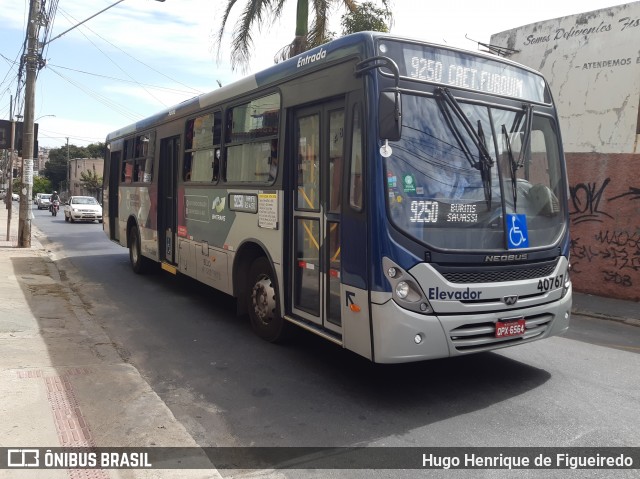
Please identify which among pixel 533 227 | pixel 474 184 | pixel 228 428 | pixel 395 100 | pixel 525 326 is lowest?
pixel 228 428

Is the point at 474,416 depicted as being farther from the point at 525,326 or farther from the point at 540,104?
the point at 540,104

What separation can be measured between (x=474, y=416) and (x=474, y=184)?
1.97 m

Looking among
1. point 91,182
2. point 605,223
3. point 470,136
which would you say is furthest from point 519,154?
point 91,182

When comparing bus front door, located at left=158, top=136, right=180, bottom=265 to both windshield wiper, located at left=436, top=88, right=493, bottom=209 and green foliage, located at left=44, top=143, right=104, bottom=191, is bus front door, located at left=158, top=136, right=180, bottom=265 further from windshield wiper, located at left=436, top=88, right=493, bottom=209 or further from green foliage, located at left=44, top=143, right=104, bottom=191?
green foliage, located at left=44, top=143, right=104, bottom=191

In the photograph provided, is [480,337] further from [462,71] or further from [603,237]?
[603,237]

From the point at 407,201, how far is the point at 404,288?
0.72 m

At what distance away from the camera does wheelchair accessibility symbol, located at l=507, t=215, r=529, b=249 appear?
4.79 m

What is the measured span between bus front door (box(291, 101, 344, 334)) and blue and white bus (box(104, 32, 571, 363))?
19mm

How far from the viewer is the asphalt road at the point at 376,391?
4.12 m

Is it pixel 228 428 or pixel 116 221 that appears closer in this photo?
pixel 228 428

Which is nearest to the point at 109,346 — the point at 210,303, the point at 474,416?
the point at 210,303

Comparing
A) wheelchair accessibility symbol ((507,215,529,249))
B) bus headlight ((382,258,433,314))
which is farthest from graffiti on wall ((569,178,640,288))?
bus headlight ((382,258,433,314))

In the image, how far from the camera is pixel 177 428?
4184mm

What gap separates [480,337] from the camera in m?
4.61
